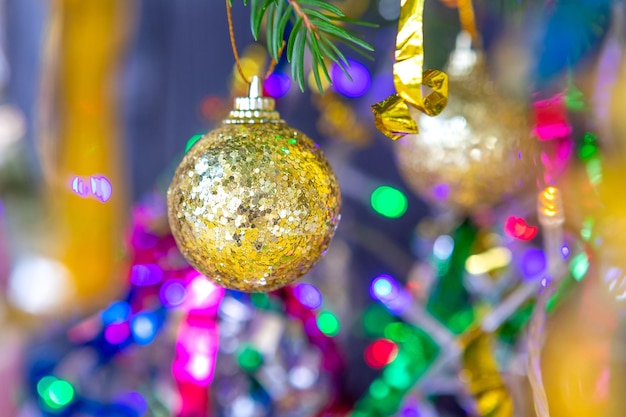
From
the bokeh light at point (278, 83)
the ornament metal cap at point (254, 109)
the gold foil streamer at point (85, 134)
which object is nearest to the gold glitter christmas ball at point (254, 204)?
the ornament metal cap at point (254, 109)

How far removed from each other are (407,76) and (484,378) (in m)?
0.51

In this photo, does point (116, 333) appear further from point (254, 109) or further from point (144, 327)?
point (254, 109)

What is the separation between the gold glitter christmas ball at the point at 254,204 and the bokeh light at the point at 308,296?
458mm

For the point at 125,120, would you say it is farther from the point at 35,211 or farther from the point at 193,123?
the point at 35,211

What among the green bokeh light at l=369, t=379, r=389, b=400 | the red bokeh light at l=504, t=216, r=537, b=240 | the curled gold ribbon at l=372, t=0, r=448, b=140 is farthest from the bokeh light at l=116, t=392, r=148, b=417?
the curled gold ribbon at l=372, t=0, r=448, b=140

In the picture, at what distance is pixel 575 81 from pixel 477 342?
0.34 m

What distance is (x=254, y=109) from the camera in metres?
0.53

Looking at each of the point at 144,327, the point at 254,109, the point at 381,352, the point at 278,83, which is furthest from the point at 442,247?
the point at 254,109

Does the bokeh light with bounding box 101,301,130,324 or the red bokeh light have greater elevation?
the red bokeh light

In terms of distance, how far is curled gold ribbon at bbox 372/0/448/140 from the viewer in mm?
443

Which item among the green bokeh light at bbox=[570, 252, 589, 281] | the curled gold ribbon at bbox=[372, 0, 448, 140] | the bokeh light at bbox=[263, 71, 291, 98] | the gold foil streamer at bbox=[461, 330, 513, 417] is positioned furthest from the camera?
the bokeh light at bbox=[263, 71, 291, 98]

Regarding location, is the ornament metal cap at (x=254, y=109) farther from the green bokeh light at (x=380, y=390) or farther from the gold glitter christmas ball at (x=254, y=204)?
the green bokeh light at (x=380, y=390)

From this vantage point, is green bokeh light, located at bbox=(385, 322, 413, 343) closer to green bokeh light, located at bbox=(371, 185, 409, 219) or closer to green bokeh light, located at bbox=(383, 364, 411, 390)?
green bokeh light, located at bbox=(383, 364, 411, 390)

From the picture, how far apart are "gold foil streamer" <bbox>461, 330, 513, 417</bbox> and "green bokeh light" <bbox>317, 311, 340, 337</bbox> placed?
0.21m
